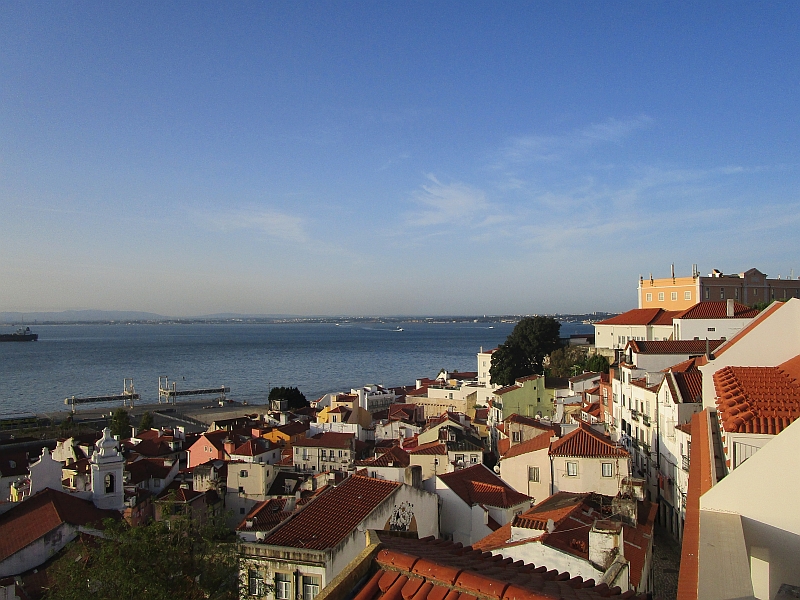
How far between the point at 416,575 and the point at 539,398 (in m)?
35.5

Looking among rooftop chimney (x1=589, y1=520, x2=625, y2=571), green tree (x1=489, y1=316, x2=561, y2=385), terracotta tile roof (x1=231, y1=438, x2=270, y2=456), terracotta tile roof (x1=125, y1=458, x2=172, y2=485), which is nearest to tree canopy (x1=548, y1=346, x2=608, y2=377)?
green tree (x1=489, y1=316, x2=561, y2=385)

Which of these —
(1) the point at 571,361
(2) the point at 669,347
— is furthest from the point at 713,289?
(2) the point at 669,347

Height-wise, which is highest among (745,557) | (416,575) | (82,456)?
(745,557)

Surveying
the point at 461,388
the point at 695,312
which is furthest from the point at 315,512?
the point at 461,388

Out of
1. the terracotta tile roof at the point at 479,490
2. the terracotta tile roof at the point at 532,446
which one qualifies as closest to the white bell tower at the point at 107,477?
the terracotta tile roof at the point at 479,490

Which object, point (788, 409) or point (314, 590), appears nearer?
point (788, 409)

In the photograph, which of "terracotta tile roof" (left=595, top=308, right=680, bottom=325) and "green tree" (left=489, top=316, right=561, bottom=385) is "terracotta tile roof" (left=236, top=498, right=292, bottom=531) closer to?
"green tree" (left=489, top=316, right=561, bottom=385)

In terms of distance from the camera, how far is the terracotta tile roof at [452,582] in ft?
13.8

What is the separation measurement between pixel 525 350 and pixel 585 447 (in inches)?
1516

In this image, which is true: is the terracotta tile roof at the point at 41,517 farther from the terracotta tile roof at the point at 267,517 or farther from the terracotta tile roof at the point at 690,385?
the terracotta tile roof at the point at 690,385

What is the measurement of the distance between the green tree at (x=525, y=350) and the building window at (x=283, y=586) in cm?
4471

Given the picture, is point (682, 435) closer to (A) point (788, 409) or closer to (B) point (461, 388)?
(A) point (788, 409)

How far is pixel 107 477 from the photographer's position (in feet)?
68.2

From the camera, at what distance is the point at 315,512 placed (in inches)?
461
